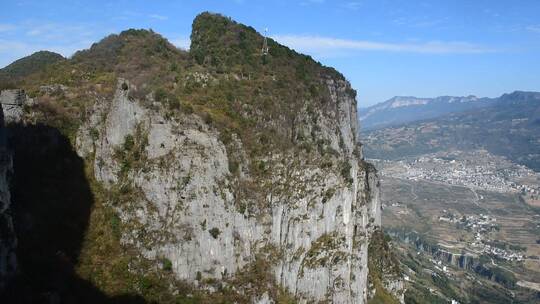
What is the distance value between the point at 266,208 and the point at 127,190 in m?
11.6

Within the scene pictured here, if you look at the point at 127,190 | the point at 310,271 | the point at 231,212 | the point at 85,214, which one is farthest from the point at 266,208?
the point at 85,214

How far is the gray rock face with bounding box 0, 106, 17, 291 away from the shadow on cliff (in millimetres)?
905

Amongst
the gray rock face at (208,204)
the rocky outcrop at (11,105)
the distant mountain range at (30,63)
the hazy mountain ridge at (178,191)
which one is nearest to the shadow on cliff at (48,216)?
the hazy mountain ridge at (178,191)

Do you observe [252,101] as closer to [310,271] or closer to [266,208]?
[266,208]

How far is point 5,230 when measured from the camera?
2662 centimetres

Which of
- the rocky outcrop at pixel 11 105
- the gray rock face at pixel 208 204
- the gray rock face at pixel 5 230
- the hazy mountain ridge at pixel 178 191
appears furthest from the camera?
the gray rock face at pixel 208 204

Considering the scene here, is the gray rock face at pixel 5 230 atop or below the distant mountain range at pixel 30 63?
below

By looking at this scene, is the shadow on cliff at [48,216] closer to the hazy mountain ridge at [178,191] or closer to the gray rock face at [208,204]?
the hazy mountain ridge at [178,191]

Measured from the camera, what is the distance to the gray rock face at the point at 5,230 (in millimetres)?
26359

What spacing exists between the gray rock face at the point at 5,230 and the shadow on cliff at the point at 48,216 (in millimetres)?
905

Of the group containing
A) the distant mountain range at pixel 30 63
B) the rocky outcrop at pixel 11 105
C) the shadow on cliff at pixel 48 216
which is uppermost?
the distant mountain range at pixel 30 63

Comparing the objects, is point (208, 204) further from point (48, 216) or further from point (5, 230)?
point (5, 230)

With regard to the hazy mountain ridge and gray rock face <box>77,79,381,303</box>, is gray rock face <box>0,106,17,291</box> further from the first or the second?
gray rock face <box>77,79,381,303</box>

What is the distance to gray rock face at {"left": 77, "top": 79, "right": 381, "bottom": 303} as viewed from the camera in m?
35.5
